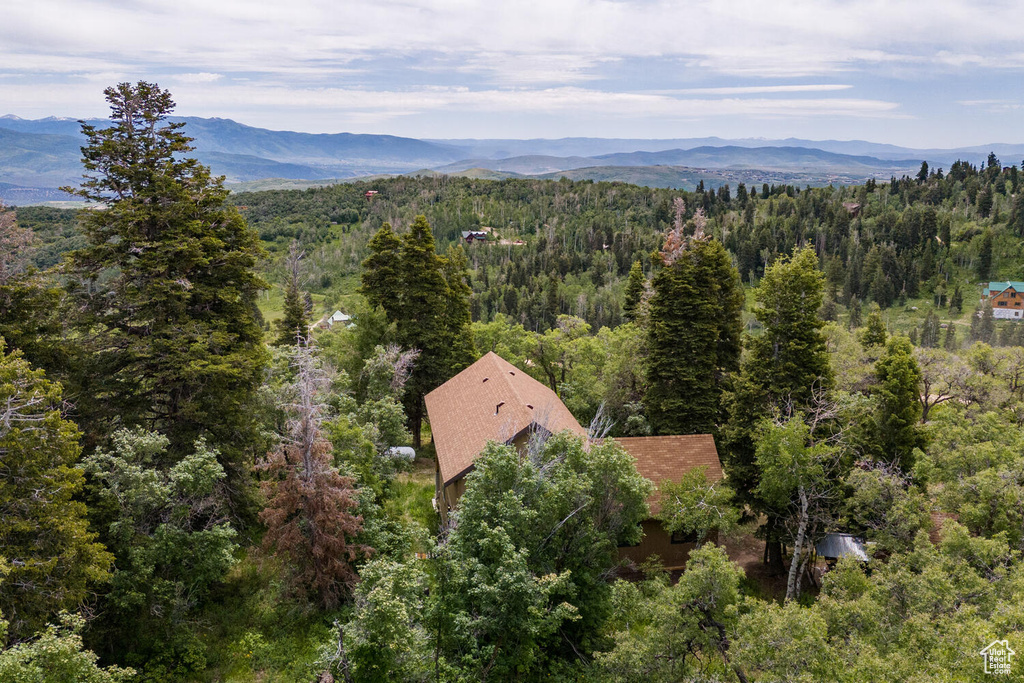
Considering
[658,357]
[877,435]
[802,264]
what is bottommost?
[877,435]

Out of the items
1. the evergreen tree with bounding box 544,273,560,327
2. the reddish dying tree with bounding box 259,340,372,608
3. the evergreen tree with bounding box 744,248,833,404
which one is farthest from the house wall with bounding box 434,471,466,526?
the evergreen tree with bounding box 544,273,560,327

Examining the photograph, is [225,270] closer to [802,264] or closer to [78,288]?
[78,288]

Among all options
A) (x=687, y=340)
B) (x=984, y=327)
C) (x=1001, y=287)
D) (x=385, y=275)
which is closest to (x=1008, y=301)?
(x=1001, y=287)

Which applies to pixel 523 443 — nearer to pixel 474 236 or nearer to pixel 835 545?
pixel 835 545

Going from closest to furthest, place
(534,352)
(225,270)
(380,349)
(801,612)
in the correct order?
(801,612) < (225,270) < (380,349) < (534,352)

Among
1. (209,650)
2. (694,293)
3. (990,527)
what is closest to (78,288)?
(209,650)

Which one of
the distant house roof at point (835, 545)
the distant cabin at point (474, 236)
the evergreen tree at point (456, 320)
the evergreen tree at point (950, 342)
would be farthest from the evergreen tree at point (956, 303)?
the evergreen tree at point (456, 320)
